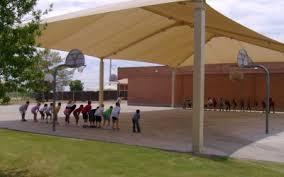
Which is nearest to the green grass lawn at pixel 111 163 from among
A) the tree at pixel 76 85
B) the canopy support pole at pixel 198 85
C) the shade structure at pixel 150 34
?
the canopy support pole at pixel 198 85

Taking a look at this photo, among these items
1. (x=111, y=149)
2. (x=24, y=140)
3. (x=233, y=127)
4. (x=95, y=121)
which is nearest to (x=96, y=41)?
(x=95, y=121)

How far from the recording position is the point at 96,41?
2666 centimetres

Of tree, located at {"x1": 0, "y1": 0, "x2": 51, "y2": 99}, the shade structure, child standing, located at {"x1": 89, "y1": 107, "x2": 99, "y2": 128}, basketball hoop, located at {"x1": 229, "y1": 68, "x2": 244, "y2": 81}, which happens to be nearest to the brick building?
basketball hoop, located at {"x1": 229, "y1": 68, "x2": 244, "y2": 81}

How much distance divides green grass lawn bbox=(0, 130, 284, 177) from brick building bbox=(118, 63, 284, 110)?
819 inches

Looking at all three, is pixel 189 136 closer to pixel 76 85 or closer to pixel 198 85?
pixel 198 85

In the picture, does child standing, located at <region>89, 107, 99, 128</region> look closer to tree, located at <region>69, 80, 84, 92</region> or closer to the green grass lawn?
the green grass lawn

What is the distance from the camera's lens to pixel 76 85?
242 feet

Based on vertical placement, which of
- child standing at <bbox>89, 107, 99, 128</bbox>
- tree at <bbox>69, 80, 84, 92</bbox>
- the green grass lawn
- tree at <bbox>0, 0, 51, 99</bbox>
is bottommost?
the green grass lawn

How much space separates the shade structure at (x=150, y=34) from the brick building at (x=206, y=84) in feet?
8.89

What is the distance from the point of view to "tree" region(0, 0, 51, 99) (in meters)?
10.7

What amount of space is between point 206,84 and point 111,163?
31.1 metres

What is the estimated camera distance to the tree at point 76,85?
72506 mm

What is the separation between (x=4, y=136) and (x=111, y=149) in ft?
18.3

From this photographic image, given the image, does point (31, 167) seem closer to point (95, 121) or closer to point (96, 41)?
point (95, 121)
